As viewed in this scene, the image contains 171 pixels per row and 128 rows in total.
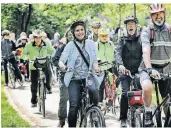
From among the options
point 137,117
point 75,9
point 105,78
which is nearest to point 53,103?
point 105,78

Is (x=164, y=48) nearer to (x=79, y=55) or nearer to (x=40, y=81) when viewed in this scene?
(x=79, y=55)

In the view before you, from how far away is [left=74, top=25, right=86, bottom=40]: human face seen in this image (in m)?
6.68

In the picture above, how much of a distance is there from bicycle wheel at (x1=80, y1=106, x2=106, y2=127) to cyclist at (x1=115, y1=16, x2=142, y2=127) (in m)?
0.89

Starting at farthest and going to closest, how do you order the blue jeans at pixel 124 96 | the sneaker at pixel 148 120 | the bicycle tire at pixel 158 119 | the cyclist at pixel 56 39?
the cyclist at pixel 56 39 → the blue jeans at pixel 124 96 → the bicycle tire at pixel 158 119 → the sneaker at pixel 148 120

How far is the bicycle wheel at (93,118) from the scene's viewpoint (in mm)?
6111

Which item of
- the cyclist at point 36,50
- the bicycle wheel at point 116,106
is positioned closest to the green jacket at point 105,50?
the bicycle wheel at point 116,106

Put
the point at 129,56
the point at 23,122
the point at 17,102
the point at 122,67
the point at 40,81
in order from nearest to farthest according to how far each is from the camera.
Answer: the point at 122,67, the point at 129,56, the point at 23,122, the point at 40,81, the point at 17,102

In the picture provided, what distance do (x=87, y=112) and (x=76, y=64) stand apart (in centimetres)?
72

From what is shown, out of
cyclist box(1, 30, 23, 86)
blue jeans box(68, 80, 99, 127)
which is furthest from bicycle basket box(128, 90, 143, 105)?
cyclist box(1, 30, 23, 86)

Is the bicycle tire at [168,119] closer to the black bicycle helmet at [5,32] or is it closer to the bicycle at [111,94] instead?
the bicycle at [111,94]

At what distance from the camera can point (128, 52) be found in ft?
24.1

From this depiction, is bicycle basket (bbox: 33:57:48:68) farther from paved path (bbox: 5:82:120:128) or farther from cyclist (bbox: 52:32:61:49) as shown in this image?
cyclist (bbox: 52:32:61:49)

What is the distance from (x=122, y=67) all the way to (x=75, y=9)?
3006mm

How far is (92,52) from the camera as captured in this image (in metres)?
6.88
